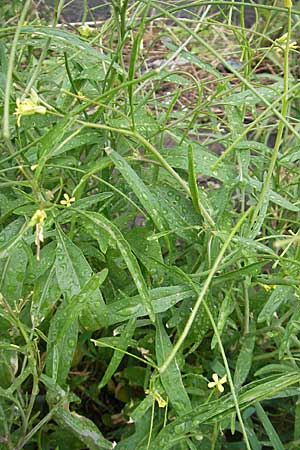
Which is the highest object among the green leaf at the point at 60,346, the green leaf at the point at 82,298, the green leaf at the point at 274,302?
the green leaf at the point at 82,298

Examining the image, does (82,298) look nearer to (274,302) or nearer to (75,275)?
(75,275)

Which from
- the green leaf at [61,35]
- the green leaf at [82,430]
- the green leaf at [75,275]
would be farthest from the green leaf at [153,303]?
the green leaf at [61,35]

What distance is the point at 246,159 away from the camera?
0.90m

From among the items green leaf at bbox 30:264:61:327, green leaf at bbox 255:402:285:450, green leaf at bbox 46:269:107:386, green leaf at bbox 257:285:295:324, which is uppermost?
green leaf at bbox 30:264:61:327

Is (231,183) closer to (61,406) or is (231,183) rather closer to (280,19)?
(61,406)

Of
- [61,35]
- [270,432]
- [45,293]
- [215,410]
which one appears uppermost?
[61,35]

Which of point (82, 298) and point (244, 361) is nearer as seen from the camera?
point (82, 298)

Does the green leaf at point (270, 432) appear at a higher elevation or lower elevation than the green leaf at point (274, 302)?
lower

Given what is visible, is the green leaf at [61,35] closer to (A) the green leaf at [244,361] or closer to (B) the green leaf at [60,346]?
(B) the green leaf at [60,346]

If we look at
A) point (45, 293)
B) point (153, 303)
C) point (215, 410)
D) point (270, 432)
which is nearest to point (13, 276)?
point (45, 293)

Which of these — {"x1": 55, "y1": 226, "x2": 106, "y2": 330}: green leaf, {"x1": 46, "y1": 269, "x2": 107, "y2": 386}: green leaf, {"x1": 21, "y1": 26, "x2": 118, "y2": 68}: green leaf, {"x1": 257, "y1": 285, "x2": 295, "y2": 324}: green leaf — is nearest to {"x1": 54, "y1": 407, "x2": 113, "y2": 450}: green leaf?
{"x1": 46, "y1": 269, "x2": 107, "y2": 386}: green leaf

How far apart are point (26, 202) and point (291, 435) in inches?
21.4

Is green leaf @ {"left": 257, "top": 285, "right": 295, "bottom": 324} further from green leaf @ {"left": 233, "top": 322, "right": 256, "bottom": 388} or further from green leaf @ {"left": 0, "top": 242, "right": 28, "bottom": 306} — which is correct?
green leaf @ {"left": 0, "top": 242, "right": 28, "bottom": 306}

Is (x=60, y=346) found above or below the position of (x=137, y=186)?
below
